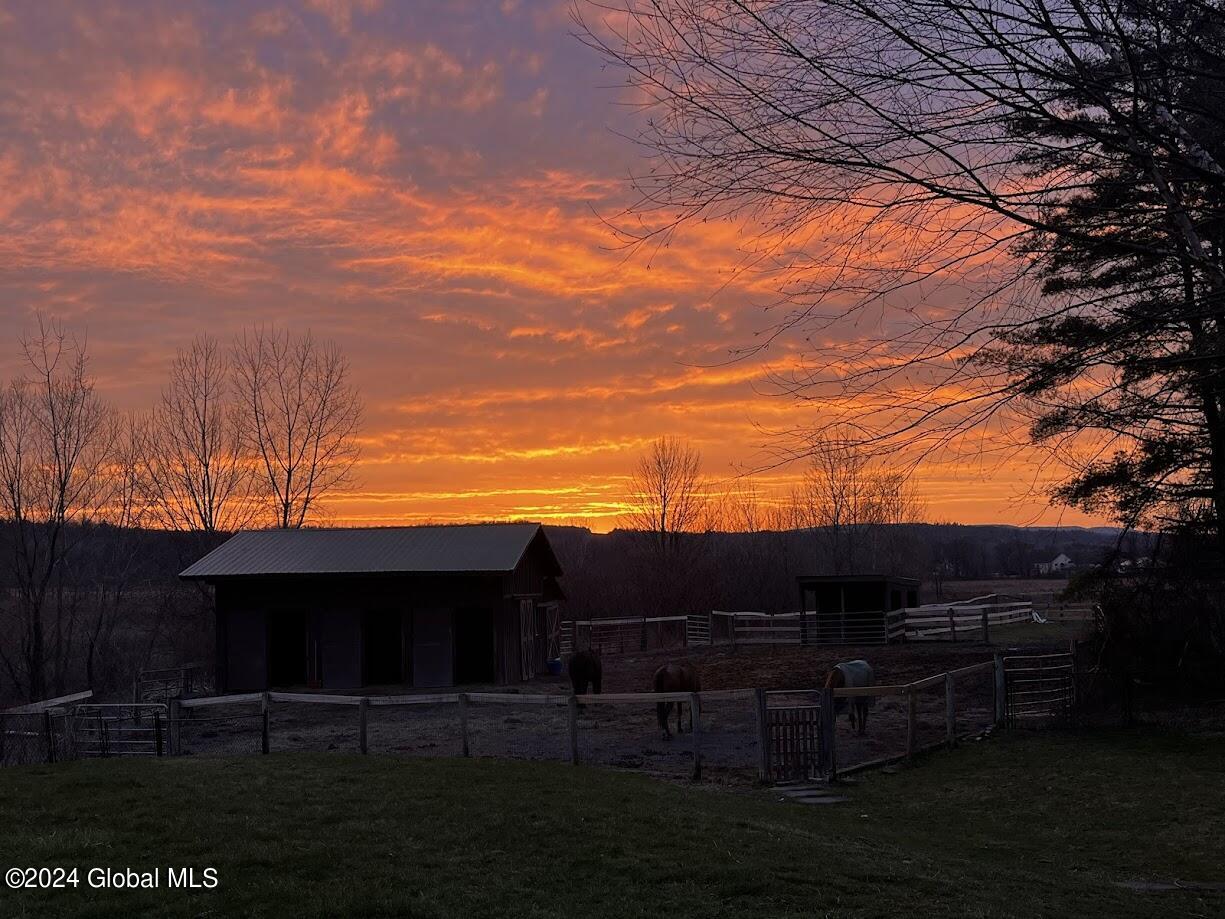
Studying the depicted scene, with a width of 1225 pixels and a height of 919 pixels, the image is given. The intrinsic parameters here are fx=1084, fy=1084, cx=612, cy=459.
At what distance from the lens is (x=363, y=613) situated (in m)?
31.8

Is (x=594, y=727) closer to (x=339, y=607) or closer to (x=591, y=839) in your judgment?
(x=591, y=839)

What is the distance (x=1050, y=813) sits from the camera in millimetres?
13016

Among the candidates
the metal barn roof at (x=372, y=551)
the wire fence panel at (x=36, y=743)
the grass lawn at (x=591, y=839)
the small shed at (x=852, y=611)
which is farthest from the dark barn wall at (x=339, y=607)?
the grass lawn at (x=591, y=839)

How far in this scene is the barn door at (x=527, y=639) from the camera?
33.1 m

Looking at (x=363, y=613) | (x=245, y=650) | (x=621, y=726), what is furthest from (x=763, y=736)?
(x=245, y=650)

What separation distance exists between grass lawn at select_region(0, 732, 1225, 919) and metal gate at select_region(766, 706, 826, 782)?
0.93 m

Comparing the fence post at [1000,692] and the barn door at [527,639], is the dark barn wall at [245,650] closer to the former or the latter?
the barn door at [527,639]

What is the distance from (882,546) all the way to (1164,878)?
7414 cm

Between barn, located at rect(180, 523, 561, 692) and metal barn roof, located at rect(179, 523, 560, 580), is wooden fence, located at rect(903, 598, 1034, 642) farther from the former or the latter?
barn, located at rect(180, 523, 561, 692)

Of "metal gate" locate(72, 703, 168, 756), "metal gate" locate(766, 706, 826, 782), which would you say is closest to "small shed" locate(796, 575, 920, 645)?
"metal gate" locate(766, 706, 826, 782)

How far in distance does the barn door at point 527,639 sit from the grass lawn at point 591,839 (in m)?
18.1

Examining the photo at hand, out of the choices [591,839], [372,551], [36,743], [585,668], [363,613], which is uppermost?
[372,551]

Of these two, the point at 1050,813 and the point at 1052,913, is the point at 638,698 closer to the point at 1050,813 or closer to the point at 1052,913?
the point at 1050,813

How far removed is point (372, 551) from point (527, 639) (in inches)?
217
